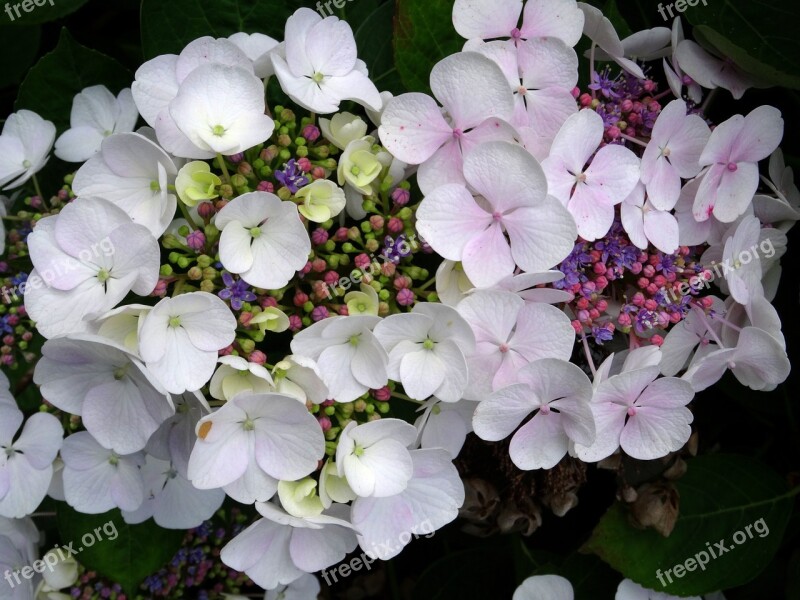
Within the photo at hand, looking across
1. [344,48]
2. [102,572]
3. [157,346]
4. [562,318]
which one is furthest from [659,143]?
[102,572]

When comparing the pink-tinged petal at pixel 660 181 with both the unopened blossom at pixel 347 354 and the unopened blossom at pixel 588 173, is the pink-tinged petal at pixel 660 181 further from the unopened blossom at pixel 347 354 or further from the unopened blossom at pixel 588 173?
the unopened blossom at pixel 347 354

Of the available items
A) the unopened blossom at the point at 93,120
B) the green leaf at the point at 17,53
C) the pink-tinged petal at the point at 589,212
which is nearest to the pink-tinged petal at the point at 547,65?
the pink-tinged petal at the point at 589,212

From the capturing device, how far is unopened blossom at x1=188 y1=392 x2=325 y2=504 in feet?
3.01

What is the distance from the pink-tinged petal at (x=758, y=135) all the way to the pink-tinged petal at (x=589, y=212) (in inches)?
9.4

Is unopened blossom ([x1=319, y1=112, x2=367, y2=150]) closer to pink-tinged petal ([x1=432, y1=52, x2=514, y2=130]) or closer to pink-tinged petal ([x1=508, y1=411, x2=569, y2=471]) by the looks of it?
pink-tinged petal ([x1=432, y1=52, x2=514, y2=130])

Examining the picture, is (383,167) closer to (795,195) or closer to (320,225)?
(320,225)

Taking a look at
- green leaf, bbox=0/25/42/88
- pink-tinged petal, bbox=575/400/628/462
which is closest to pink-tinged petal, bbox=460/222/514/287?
pink-tinged petal, bbox=575/400/628/462

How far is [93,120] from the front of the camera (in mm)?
1219

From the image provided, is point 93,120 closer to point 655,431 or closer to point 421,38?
point 421,38

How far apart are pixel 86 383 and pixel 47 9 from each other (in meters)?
0.65

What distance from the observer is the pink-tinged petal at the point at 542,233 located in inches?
38.2

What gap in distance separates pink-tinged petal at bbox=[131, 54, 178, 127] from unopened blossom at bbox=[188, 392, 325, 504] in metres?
0.37

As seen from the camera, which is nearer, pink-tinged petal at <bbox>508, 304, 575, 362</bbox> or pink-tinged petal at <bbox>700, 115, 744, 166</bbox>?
pink-tinged petal at <bbox>508, 304, 575, 362</bbox>

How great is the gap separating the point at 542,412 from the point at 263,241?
404 mm
